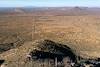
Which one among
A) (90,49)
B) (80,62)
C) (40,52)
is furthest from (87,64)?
(90,49)

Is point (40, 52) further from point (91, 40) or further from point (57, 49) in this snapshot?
point (91, 40)

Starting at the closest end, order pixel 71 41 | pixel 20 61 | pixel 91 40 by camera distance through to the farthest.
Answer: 1. pixel 20 61
2. pixel 71 41
3. pixel 91 40

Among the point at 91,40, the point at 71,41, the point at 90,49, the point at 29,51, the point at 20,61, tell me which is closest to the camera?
the point at 20,61

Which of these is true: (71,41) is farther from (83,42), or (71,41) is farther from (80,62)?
(80,62)

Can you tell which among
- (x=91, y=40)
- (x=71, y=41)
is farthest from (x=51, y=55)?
(x=91, y=40)

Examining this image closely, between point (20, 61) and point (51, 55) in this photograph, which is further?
point (51, 55)

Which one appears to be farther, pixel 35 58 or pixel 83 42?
pixel 83 42

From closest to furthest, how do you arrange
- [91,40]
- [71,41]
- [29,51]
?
[29,51]
[71,41]
[91,40]

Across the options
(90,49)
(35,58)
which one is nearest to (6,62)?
(35,58)

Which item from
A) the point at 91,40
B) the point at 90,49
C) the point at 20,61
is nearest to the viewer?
the point at 20,61
